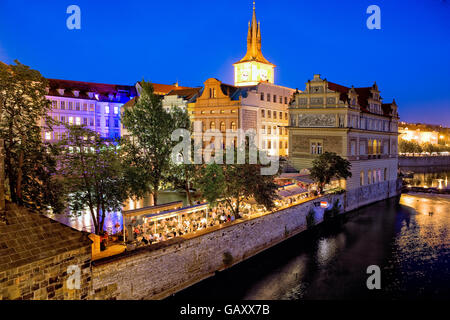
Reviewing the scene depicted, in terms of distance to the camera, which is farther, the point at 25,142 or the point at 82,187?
the point at 82,187

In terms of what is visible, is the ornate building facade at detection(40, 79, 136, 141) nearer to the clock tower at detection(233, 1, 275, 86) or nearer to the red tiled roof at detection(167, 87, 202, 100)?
the red tiled roof at detection(167, 87, 202, 100)

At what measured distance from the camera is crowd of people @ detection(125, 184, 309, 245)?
832 inches

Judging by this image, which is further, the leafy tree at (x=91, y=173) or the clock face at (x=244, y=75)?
the clock face at (x=244, y=75)

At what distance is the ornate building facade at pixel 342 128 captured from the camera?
44594mm

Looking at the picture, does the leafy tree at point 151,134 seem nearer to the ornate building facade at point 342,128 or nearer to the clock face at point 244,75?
the ornate building facade at point 342,128

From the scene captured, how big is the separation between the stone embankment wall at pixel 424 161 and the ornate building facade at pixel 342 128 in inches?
2652

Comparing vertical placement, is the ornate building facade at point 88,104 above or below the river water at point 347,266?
above

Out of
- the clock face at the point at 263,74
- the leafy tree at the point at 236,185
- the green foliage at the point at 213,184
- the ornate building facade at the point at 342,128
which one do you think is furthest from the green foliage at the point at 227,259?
the clock face at the point at 263,74

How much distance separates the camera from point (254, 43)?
76875 millimetres

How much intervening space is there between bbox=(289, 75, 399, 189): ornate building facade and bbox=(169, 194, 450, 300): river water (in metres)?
10.2

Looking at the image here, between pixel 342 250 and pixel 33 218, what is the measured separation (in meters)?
24.3
